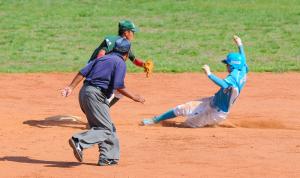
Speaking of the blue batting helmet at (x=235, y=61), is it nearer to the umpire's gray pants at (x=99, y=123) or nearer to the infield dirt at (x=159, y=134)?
the infield dirt at (x=159, y=134)

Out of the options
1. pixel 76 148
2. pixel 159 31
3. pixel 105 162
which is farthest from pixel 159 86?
pixel 159 31

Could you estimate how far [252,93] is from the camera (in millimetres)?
18766

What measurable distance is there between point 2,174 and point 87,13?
18.2m

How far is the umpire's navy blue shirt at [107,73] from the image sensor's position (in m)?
12.2

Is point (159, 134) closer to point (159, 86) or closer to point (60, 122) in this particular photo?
point (60, 122)

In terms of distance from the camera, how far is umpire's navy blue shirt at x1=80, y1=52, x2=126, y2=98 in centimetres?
1218

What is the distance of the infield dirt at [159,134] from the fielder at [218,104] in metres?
0.22

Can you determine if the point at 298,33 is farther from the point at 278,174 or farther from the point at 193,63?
the point at 278,174

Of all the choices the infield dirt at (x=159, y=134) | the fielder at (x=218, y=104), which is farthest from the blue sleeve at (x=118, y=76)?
the fielder at (x=218, y=104)

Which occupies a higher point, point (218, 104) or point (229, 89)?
point (229, 89)

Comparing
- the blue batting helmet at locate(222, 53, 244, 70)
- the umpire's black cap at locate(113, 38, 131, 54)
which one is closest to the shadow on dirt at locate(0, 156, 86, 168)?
the umpire's black cap at locate(113, 38, 131, 54)

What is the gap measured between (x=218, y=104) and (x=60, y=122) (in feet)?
8.83

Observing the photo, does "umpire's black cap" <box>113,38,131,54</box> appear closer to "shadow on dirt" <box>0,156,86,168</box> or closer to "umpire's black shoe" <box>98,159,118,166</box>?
"umpire's black shoe" <box>98,159,118,166</box>

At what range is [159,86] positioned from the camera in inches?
770
